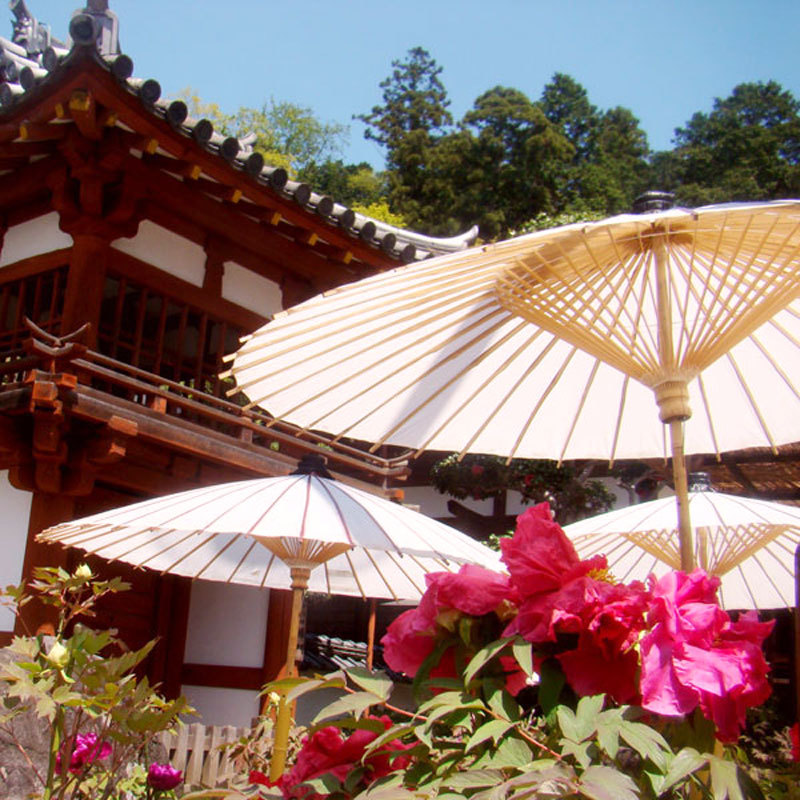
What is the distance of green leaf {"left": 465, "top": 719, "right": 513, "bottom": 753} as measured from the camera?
84 centimetres

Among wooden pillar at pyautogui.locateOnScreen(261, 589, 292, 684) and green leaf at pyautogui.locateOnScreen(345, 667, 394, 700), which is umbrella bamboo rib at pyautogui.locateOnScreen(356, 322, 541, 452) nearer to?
green leaf at pyautogui.locateOnScreen(345, 667, 394, 700)

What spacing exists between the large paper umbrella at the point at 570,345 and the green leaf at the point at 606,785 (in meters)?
0.81

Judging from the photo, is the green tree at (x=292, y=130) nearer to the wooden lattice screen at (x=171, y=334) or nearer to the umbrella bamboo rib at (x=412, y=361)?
the wooden lattice screen at (x=171, y=334)

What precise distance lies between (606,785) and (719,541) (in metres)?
3.66

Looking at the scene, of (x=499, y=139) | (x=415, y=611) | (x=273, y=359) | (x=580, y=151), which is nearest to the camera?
(x=415, y=611)

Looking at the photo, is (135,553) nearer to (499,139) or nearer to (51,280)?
(51,280)

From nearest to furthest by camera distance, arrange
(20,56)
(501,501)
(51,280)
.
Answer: (51,280), (20,56), (501,501)

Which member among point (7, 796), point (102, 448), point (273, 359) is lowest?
point (7, 796)

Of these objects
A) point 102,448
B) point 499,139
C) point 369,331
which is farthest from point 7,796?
point 499,139

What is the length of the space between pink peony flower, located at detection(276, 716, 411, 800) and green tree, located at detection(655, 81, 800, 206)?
2954 cm

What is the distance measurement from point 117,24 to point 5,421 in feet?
20.7

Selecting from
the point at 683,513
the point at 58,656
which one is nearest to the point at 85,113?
the point at 58,656

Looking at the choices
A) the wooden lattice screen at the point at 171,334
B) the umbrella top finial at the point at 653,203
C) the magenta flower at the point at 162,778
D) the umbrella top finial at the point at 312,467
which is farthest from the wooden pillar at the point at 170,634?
the umbrella top finial at the point at 653,203

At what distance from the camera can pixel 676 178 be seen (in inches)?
1387
